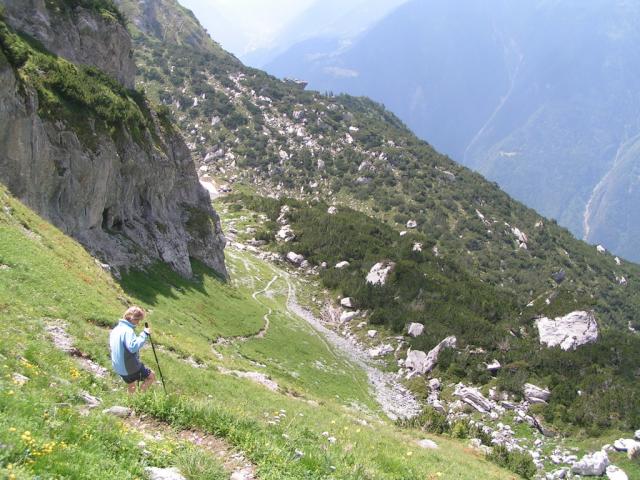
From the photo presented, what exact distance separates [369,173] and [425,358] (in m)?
99.0

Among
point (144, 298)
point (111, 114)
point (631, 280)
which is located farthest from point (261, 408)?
point (631, 280)

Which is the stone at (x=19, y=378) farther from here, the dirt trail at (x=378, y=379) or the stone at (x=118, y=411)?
the dirt trail at (x=378, y=379)

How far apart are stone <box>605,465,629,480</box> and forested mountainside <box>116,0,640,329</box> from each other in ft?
245

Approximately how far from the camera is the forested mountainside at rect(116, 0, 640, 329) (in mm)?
113750

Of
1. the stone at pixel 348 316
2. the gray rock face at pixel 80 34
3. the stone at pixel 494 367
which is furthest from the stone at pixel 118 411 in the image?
the stone at pixel 348 316

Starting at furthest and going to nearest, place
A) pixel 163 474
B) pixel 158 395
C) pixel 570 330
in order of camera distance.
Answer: pixel 570 330 < pixel 158 395 < pixel 163 474

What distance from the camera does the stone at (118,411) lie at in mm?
9274

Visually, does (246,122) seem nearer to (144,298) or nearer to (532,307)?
(532,307)

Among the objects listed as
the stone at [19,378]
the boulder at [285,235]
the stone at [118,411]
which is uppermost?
the boulder at [285,235]

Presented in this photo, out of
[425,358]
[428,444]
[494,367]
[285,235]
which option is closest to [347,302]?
[425,358]

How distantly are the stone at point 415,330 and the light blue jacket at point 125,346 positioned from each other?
4600 centimetres

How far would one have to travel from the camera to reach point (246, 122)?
529 ft

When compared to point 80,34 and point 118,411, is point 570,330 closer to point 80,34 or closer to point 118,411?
point 118,411

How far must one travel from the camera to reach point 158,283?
120 ft
